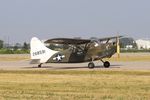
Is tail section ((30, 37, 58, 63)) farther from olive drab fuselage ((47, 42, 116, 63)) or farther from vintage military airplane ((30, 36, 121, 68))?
olive drab fuselage ((47, 42, 116, 63))

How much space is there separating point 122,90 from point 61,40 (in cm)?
2302

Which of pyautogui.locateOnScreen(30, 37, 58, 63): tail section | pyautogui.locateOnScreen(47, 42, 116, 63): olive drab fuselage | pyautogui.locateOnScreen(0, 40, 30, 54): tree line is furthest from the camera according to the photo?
pyautogui.locateOnScreen(0, 40, 30, 54): tree line

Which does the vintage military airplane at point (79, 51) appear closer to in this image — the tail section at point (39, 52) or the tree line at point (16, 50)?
the tail section at point (39, 52)

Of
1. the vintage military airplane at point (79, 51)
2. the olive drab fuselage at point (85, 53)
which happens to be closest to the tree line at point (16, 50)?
the vintage military airplane at point (79, 51)

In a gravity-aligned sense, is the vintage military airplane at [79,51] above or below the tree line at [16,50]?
below

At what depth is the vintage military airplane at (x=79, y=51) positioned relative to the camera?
128 ft

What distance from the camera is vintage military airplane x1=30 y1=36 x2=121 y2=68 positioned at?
38875 millimetres

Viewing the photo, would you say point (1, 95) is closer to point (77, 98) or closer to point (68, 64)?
point (77, 98)

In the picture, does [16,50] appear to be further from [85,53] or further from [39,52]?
[85,53]

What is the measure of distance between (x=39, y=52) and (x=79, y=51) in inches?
156

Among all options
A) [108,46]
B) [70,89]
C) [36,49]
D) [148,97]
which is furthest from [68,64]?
[148,97]

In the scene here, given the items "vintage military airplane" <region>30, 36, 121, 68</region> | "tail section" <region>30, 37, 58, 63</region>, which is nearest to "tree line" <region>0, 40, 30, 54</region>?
"tail section" <region>30, 37, 58, 63</region>

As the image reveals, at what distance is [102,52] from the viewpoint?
127ft

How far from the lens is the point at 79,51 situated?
40188mm
